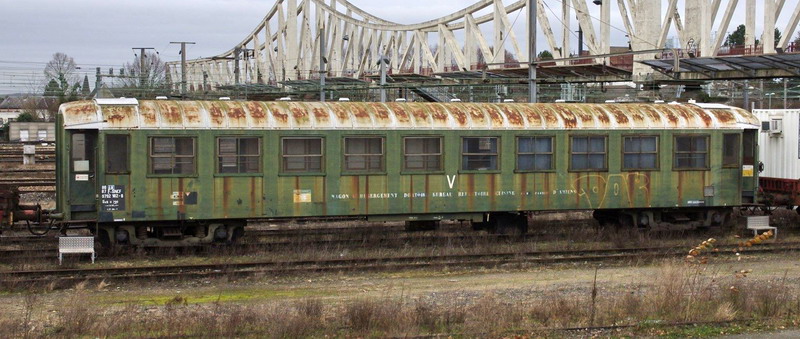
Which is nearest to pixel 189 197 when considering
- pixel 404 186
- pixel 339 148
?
pixel 339 148

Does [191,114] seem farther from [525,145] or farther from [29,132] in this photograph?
[29,132]

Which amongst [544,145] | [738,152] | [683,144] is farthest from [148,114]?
[738,152]

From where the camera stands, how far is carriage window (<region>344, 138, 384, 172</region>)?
1753cm

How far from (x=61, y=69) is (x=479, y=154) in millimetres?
89972

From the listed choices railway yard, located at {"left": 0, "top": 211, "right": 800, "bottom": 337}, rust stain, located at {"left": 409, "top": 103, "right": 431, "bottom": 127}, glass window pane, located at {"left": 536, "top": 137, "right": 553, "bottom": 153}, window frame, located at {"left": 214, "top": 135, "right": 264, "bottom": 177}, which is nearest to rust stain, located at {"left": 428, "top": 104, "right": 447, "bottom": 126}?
rust stain, located at {"left": 409, "top": 103, "right": 431, "bottom": 127}

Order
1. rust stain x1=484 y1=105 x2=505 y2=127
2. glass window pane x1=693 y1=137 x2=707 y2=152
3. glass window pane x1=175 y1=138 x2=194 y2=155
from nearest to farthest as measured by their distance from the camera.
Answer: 1. glass window pane x1=175 y1=138 x2=194 y2=155
2. rust stain x1=484 y1=105 x2=505 y2=127
3. glass window pane x1=693 y1=137 x2=707 y2=152

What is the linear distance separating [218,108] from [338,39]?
90412 millimetres

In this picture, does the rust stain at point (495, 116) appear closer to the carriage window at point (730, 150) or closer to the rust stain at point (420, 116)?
the rust stain at point (420, 116)

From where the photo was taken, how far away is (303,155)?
1728 centimetres

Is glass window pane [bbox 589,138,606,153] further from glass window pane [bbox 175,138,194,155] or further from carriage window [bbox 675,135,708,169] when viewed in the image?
glass window pane [bbox 175,138,194,155]

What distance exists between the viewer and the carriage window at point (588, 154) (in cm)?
1894

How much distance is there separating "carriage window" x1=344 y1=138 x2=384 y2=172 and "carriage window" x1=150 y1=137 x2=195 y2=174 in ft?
10.1

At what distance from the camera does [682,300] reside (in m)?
12.2

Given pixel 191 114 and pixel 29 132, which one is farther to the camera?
pixel 29 132
